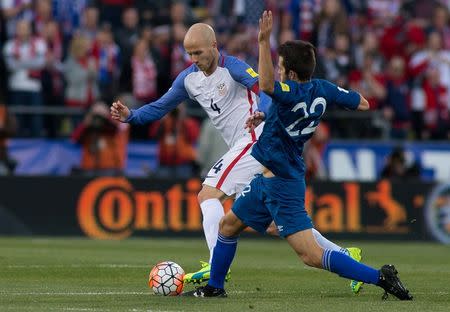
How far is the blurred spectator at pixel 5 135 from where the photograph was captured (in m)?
20.9

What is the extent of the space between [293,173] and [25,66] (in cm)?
1166

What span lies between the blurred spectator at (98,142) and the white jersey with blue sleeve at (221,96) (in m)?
9.57

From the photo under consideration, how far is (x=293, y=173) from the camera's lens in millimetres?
10125

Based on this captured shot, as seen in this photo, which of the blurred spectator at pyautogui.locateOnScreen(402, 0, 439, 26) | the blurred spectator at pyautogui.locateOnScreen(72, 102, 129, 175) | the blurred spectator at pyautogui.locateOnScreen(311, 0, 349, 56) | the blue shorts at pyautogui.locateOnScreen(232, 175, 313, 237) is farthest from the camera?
the blurred spectator at pyautogui.locateOnScreen(402, 0, 439, 26)

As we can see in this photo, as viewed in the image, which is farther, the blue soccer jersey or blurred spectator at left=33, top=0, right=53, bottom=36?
blurred spectator at left=33, top=0, right=53, bottom=36

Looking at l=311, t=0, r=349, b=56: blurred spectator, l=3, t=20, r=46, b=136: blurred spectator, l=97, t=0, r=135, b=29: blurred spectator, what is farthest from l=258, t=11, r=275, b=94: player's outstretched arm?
l=311, t=0, r=349, b=56: blurred spectator

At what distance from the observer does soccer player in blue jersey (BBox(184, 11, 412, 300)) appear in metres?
9.87

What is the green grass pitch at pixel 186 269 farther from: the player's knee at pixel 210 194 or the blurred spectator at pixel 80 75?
the blurred spectator at pixel 80 75

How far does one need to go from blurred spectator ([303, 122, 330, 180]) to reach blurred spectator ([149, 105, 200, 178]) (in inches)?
86.8

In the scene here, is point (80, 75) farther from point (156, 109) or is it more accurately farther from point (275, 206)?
point (275, 206)

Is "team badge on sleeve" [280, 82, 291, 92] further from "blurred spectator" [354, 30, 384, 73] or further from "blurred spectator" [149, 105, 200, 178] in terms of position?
"blurred spectator" [354, 30, 384, 73]

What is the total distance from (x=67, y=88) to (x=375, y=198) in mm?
5789

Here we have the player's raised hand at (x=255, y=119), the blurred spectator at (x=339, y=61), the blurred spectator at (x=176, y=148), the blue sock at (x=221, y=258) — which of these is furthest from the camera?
the blurred spectator at (x=339, y=61)

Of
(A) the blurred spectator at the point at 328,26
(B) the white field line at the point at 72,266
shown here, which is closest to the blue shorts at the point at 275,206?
(B) the white field line at the point at 72,266
